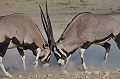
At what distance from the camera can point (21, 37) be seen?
12062mm

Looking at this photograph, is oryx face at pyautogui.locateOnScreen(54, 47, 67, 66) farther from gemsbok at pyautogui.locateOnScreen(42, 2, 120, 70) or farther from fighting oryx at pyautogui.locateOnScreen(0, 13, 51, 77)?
fighting oryx at pyautogui.locateOnScreen(0, 13, 51, 77)

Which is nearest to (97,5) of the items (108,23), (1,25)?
(108,23)

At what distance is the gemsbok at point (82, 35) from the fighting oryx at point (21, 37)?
43 cm

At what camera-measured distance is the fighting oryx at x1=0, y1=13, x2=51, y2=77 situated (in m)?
11.4

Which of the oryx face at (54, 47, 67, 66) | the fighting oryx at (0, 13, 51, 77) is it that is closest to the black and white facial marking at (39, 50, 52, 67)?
the fighting oryx at (0, 13, 51, 77)

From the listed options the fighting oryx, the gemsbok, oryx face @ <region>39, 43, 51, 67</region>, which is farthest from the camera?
oryx face @ <region>39, 43, 51, 67</region>

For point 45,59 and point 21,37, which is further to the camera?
point 45,59

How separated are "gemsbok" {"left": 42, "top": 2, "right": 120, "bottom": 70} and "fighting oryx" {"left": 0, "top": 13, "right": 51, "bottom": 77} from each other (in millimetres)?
433

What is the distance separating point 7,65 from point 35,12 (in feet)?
49.6

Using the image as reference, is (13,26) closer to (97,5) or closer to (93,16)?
(93,16)

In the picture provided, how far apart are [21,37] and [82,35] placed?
176cm

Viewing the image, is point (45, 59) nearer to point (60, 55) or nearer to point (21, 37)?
point (60, 55)

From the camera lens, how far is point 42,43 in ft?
42.6

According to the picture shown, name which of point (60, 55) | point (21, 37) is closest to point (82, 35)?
point (60, 55)
